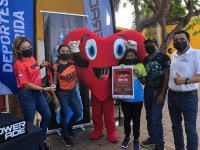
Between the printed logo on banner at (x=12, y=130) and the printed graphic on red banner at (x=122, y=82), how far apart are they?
1325 millimetres

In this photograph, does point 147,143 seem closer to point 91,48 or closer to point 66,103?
point 66,103

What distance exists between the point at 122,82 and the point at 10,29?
→ 5.67 ft

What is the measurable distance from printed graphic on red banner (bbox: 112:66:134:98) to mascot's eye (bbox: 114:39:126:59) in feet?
0.74

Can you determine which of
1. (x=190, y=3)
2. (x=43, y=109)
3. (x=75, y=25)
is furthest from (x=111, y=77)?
(x=190, y=3)

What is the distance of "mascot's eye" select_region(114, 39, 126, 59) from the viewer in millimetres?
2726

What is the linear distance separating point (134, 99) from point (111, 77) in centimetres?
46

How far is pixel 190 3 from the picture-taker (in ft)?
21.2

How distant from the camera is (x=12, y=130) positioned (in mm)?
1547

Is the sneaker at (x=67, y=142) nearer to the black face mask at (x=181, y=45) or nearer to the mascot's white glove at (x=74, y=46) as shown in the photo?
the mascot's white glove at (x=74, y=46)

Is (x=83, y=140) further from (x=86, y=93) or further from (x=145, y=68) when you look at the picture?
(x=145, y=68)

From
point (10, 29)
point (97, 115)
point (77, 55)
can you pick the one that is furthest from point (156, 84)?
point (10, 29)

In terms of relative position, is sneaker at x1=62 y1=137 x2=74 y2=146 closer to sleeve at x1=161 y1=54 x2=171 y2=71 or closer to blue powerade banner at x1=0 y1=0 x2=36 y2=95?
blue powerade banner at x1=0 y1=0 x2=36 y2=95

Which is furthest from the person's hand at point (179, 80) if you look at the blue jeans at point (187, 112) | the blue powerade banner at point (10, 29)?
the blue powerade banner at point (10, 29)

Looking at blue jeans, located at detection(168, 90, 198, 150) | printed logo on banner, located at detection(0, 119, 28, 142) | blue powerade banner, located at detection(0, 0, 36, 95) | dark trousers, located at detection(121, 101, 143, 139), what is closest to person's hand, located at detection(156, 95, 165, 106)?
blue jeans, located at detection(168, 90, 198, 150)
